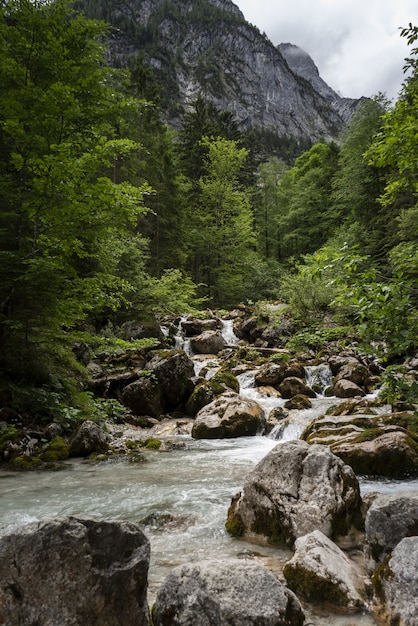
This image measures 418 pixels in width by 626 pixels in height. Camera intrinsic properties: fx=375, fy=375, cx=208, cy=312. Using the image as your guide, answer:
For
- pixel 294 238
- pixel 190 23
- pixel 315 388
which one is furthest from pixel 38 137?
pixel 190 23

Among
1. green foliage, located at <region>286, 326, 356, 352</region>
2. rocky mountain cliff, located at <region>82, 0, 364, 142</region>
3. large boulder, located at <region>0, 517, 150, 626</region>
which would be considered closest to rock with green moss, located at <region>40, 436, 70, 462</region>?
large boulder, located at <region>0, 517, 150, 626</region>

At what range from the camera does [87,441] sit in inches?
328

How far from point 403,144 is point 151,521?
5.97 m

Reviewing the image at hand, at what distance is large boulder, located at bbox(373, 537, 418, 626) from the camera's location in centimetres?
272

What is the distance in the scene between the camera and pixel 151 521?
499cm

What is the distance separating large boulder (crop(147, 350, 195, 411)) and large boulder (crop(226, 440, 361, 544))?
797cm

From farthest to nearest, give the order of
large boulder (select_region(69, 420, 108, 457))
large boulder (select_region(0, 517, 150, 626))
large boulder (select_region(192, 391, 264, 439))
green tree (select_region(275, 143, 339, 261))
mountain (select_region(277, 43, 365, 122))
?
1. mountain (select_region(277, 43, 365, 122))
2. green tree (select_region(275, 143, 339, 261))
3. large boulder (select_region(192, 391, 264, 439))
4. large boulder (select_region(69, 420, 108, 457))
5. large boulder (select_region(0, 517, 150, 626))

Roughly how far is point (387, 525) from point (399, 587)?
2.14 feet

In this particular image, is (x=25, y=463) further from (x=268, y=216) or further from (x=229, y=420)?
(x=268, y=216)

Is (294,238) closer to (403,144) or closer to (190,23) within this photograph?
(403,144)

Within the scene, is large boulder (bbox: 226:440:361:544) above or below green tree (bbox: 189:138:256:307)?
below

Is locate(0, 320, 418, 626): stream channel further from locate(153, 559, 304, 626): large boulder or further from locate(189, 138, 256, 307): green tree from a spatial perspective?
locate(189, 138, 256, 307): green tree

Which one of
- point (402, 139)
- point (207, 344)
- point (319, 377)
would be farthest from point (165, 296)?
point (402, 139)

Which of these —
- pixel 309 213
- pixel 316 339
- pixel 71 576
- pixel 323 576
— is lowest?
pixel 323 576
